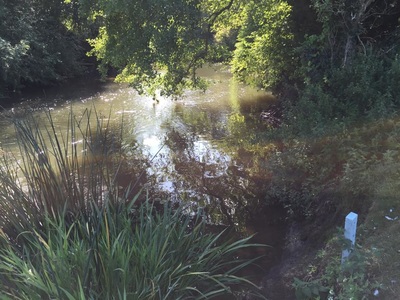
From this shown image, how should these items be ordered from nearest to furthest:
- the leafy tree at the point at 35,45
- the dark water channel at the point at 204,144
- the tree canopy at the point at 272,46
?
the tree canopy at the point at 272,46 < the dark water channel at the point at 204,144 < the leafy tree at the point at 35,45

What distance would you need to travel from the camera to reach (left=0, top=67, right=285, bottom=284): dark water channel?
6660 mm

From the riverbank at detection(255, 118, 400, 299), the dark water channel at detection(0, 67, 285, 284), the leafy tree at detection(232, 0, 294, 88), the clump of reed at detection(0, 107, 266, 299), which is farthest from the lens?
the leafy tree at detection(232, 0, 294, 88)

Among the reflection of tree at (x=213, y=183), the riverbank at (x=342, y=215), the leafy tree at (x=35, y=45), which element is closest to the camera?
the riverbank at (x=342, y=215)

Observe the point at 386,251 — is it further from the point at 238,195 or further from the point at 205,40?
the point at 205,40

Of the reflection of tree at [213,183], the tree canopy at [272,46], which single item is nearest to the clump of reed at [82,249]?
the reflection of tree at [213,183]

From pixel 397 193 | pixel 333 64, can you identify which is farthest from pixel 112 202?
pixel 333 64

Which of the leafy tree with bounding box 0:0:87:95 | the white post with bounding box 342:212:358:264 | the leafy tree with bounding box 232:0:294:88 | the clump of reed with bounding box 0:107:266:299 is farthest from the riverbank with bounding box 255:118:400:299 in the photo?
the leafy tree with bounding box 0:0:87:95

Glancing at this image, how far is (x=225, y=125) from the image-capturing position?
13.1 metres

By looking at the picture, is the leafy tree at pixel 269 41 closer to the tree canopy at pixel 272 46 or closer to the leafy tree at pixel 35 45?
the tree canopy at pixel 272 46

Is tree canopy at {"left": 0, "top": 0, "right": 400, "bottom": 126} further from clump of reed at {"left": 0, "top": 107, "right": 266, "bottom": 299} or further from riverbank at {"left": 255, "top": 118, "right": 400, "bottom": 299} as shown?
clump of reed at {"left": 0, "top": 107, "right": 266, "bottom": 299}

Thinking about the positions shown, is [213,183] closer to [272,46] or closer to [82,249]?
[272,46]

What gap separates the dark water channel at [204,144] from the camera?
666 cm

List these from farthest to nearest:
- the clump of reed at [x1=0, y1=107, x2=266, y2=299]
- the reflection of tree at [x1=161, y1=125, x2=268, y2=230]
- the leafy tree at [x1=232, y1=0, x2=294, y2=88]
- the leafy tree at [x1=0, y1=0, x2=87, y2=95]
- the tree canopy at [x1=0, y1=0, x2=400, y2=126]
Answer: the leafy tree at [x1=0, y1=0, x2=87, y2=95], the leafy tree at [x1=232, y1=0, x2=294, y2=88], the reflection of tree at [x1=161, y1=125, x2=268, y2=230], the tree canopy at [x1=0, y1=0, x2=400, y2=126], the clump of reed at [x1=0, y1=107, x2=266, y2=299]

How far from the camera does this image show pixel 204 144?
Answer: 11.2m
